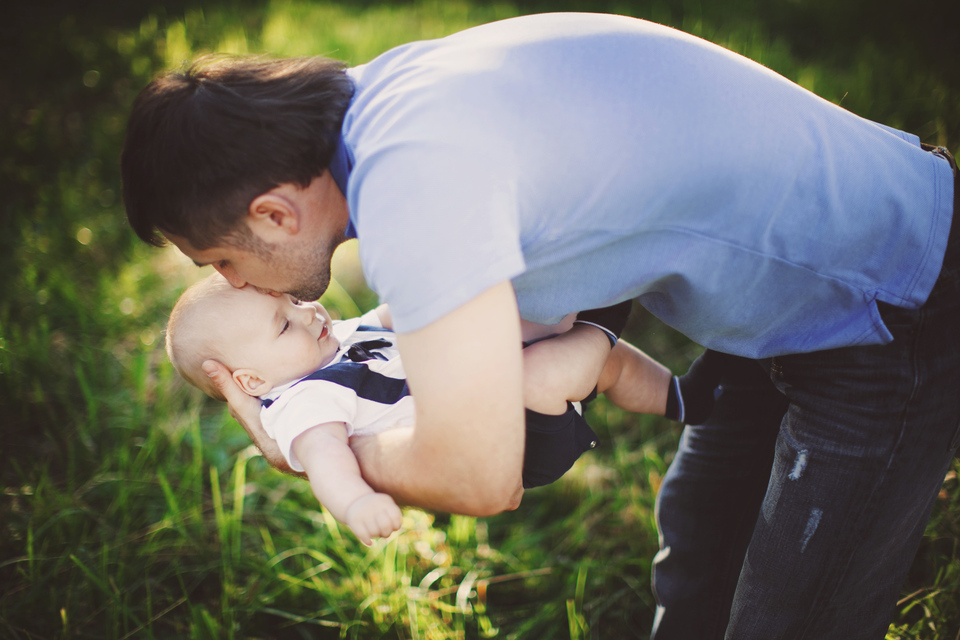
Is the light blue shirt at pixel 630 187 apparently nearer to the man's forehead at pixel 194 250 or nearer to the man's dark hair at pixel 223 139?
the man's dark hair at pixel 223 139

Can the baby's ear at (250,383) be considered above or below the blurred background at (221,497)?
above

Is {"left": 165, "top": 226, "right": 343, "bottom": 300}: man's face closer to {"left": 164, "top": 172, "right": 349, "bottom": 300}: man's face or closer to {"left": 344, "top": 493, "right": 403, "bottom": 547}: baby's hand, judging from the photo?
{"left": 164, "top": 172, "right": 349, "bottom": 300}: man's face

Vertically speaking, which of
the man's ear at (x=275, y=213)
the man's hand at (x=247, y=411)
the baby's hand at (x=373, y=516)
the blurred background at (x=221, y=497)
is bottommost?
the blurred background at (x=221, y=497)

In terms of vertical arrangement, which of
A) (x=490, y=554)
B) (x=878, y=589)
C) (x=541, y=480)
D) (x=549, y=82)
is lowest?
(x=490, y=554)

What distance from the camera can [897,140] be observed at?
3.81ft

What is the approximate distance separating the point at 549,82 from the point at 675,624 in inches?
60.1

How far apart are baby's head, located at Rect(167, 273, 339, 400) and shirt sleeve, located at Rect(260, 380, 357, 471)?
0.49 feet

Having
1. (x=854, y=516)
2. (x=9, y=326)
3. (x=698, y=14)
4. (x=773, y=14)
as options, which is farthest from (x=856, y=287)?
(x=773, y=14)

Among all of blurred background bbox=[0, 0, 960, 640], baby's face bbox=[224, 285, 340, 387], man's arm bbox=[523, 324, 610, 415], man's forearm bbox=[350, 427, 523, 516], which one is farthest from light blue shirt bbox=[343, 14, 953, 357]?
Answer: blurred background bbox=[0, 0, 960, 640]

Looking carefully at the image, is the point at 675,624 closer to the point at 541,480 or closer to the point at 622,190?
the point at 541,480

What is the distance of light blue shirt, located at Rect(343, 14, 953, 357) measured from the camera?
0.87 meters

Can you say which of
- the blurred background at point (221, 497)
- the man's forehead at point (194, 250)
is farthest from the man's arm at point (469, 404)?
the blurred background at point (221, 497)

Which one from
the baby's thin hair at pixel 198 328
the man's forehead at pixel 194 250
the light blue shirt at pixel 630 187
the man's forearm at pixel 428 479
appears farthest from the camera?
the baby's thin hair at pixel 198 328

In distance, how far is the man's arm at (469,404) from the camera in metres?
0.90
